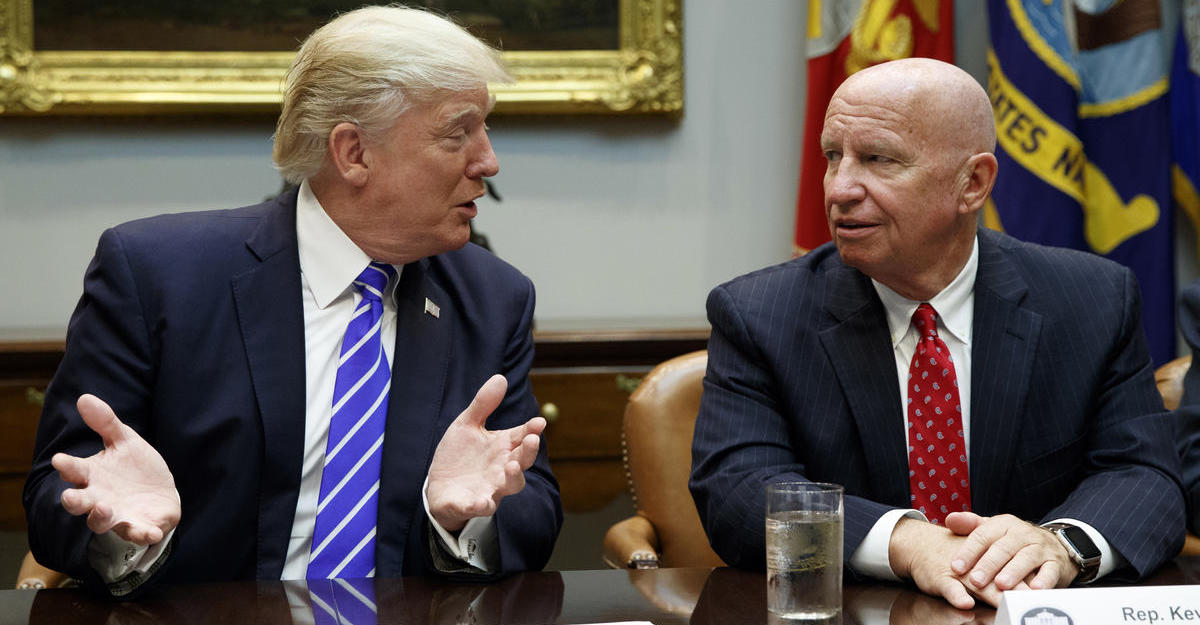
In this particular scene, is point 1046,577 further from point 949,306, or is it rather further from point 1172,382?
point 1172,382

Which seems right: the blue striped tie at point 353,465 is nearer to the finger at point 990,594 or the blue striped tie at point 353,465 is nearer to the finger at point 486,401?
the finger at point 486,401

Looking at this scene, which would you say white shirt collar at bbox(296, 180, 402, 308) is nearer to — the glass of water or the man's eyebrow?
the man's eyebrow

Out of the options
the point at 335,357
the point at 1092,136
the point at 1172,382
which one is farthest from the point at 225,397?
the point at 1092,136

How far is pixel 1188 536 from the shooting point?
2096 millimetres

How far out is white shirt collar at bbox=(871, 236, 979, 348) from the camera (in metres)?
2.07

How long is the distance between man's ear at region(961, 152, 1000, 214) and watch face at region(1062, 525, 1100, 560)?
601 millimetres

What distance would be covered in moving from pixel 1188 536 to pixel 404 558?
1.33 meters

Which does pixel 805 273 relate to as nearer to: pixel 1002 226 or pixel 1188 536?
pixel 1188 536

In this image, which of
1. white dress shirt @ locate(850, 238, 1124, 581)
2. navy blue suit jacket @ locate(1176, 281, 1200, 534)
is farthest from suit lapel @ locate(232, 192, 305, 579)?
navy blue suit jacket @ locate(1176, 281, 1200, 534)

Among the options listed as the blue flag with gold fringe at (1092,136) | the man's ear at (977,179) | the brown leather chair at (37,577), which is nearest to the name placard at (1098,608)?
the man's ear at (977,179)

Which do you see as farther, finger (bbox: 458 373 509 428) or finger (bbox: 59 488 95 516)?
finger (bbox: 458 373 509 428)

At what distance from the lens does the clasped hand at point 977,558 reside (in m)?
1.54

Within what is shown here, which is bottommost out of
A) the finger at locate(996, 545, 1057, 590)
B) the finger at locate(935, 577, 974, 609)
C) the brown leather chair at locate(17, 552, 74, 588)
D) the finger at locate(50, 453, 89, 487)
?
the brown leather chair at locate(17, 552, 74, 588)

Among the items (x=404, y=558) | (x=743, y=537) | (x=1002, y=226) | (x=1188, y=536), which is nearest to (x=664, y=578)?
(x=743, y=537)
